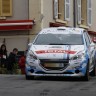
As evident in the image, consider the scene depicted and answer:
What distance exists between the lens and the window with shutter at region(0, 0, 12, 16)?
30.0 metres

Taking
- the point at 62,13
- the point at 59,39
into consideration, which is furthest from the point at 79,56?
the point at 62,13

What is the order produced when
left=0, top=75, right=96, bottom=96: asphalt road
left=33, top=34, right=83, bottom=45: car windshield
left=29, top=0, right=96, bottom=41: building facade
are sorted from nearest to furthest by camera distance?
left=0, top=75, right=96, bottom=96: asphalt road → left=33, top=34, right=83, bottom=45: car windshield → left=29, top=0, right=96, bottom=41: building facade

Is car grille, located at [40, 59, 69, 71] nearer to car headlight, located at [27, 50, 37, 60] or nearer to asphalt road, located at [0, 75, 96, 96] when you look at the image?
car headlight, located at [27, 50, 37, 60]

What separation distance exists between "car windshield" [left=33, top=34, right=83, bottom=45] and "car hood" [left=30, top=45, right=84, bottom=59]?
1.55ft

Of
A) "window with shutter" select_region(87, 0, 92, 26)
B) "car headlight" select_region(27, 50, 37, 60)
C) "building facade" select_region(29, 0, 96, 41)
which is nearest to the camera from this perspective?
"car headlight" select_region(27, 50, 37, 60)

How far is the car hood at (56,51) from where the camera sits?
17375 mm

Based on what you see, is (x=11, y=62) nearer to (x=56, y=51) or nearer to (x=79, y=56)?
(x=56, y=51)

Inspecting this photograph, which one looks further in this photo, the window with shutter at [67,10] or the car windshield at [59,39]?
the window with shutter at [67,10]

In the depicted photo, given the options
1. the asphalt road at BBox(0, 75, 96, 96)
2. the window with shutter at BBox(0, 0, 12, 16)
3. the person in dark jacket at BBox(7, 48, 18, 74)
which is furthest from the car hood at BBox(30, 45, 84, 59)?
the window with shutter at BBox(0, 0, 12, 16)

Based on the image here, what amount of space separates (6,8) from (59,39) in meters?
12.0

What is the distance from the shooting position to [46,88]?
14859 mm

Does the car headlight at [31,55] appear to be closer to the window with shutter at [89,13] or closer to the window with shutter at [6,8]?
the window with shutter at [6,8]

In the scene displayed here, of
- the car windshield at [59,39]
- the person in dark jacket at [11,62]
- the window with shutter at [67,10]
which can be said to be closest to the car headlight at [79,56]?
the car windshield at [59,39]

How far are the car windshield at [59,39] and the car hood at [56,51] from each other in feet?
1.55
